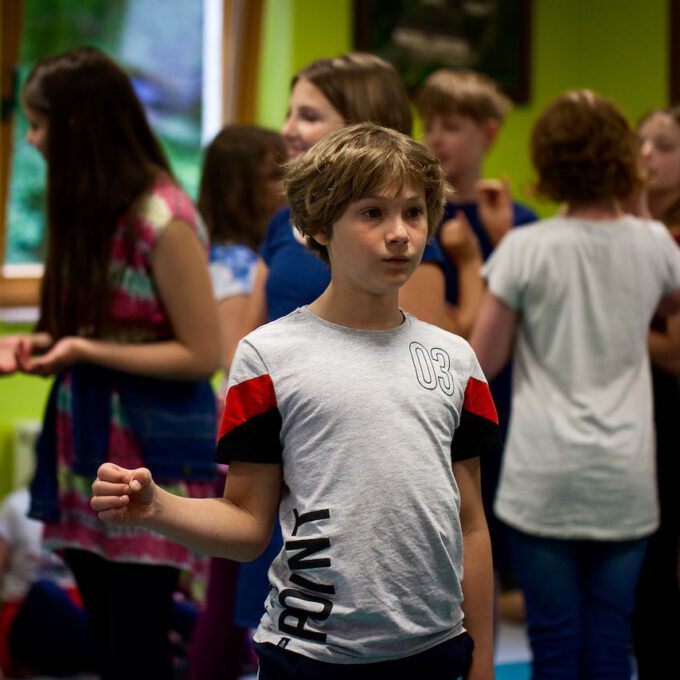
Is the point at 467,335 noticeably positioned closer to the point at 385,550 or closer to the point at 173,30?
the point at 385,550

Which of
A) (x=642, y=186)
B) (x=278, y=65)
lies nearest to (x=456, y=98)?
(x=642, y=186)

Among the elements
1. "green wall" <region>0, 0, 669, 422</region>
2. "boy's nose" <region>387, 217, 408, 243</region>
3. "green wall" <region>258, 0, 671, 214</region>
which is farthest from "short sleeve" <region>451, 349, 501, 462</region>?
"green wall" <region>258, 0, 671, 214</region>

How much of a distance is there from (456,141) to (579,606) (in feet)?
3.83

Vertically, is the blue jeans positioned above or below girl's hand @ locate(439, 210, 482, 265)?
below

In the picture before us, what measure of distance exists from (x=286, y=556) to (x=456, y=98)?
1718 millimetres

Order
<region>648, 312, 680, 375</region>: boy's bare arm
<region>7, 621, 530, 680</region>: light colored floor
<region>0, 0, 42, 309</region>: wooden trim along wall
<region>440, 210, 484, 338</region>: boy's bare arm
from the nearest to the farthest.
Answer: <region>648, 312, 680, 375</region>: boy's bare arm, <region>440, 210, 484, 338</region>: boy's bare arm, <region>7, 621, 530, 680</region>: light colored floor, <region>0, 0, 42, 309</region>: wooden trim along wall

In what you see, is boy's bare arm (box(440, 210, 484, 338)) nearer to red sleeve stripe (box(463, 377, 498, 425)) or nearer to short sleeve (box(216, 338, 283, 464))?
red sleeve stripe (box(463, 377, 498, 425))

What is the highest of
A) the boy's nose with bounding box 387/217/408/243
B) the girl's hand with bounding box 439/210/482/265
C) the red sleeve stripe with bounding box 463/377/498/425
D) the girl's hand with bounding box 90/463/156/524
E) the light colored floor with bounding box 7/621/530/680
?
the boy's nose with bounding box 387/217/408/243

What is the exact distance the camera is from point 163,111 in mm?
4781

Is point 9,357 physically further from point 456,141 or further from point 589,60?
point 589,60

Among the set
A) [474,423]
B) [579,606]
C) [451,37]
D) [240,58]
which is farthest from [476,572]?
[451,37]

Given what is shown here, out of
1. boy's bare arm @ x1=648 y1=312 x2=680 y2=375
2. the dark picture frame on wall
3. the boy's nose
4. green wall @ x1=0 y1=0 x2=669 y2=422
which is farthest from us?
the dark picture frame on wall

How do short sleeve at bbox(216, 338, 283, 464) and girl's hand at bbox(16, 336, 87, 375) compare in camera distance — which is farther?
girl's hand at bbox(16, 336, 87, 375)

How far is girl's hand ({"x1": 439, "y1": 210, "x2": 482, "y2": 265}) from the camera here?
2631 mm
